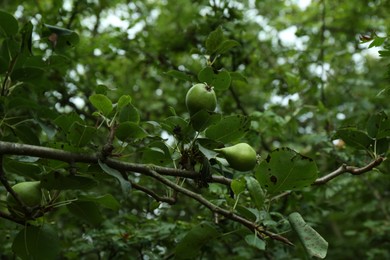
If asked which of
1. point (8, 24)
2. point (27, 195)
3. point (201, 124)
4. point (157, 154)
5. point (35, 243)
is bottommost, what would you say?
point (35, 243)

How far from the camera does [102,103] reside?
1.27 meters

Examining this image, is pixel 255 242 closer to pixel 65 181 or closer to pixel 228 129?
pixel 228 129

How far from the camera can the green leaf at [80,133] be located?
1.26 m

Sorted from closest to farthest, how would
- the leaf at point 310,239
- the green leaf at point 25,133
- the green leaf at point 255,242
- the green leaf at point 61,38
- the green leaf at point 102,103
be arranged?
the leaf at point 310,239 < the green leaf at point 102,103 < the green leaf at point 255,242 < the green leaf at point 25,133 < the green leaf at point 61,38

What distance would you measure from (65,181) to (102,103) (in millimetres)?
234

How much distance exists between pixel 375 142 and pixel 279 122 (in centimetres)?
94

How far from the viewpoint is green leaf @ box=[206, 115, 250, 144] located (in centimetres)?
134

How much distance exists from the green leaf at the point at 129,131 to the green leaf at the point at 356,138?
2.26ft

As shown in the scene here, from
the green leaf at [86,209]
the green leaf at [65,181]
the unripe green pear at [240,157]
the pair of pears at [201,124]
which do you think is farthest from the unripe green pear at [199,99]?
the green leaf at [86,209]

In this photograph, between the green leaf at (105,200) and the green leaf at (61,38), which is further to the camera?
the green leaf at (61,38)

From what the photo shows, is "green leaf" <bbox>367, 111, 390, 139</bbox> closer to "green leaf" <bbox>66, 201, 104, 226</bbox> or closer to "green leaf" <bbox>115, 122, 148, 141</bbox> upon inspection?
"green leaf" <bbox>115, 122, 148, 141</bbox>

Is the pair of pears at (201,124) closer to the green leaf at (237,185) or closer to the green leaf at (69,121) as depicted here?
the green leaf at (237,185)

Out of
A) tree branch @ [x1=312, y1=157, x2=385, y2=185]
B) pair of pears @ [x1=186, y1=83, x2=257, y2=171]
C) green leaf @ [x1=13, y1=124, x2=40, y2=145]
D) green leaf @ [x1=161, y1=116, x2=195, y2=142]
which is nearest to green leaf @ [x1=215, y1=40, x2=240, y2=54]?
pair of pears @ [x1=186, y1=83, x2=257, y2=171]

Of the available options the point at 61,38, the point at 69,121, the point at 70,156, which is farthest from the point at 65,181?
the point at 61,38
